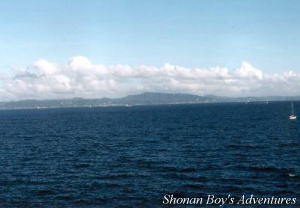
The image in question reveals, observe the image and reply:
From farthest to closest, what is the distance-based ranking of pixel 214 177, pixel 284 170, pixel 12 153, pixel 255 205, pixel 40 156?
pixel 12 153 < pixel 40 156 < pixel 284 170 < pixel 214 177 < pixel 255 205

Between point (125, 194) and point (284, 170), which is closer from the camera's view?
point (125, 194)

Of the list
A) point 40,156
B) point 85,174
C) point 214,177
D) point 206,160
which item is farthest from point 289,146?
point 40,156

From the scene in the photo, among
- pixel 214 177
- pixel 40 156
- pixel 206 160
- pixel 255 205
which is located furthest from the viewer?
pixel 40 156

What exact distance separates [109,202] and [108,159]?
91.7 ft

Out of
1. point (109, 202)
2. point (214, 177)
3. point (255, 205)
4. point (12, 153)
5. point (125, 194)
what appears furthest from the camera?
point (12, 153)

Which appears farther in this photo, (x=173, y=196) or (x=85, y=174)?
(x=85, y=174)

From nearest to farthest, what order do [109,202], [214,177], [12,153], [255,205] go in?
1. [255,205]
2. [109,202]
3. [214,177]
4. [12,153]

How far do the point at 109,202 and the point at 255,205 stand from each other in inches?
594

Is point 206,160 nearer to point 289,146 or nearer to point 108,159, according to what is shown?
point 108,159

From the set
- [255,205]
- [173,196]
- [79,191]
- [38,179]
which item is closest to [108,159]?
[38,179]

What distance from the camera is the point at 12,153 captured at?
274 ft

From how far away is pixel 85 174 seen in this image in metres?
57.8

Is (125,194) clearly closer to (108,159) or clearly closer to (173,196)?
(173,196)

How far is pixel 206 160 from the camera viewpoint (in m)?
66.6
